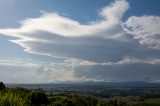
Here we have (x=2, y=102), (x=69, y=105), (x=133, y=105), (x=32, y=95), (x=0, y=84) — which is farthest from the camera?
(x=133, y=105)

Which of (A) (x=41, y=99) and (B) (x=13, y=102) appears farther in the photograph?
(A) (x=41, y=99)

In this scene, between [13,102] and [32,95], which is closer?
[13,102]

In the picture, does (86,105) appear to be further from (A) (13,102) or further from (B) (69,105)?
(A) (13,102)

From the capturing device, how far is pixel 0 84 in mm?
107250

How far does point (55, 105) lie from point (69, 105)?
5.11 meters

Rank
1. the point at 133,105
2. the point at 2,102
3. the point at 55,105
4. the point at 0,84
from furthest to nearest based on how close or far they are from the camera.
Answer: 1. the point at 133,105
2. the point at 0,84
3. the point at 55,105
4. the point at 2,102

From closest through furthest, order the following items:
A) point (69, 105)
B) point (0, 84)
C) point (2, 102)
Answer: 1. point (2, 102)
2. point (69, 105)
3. point (0, 84)

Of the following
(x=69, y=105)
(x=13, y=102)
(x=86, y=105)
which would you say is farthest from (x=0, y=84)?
(x=13, y=102)

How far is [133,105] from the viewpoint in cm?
18075

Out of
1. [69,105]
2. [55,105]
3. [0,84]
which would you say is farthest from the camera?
[0,84]

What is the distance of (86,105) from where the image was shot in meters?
113

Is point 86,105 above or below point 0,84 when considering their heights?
below

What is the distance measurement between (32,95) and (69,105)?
1530 centimetres

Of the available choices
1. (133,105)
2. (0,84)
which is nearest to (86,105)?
(0,84)
